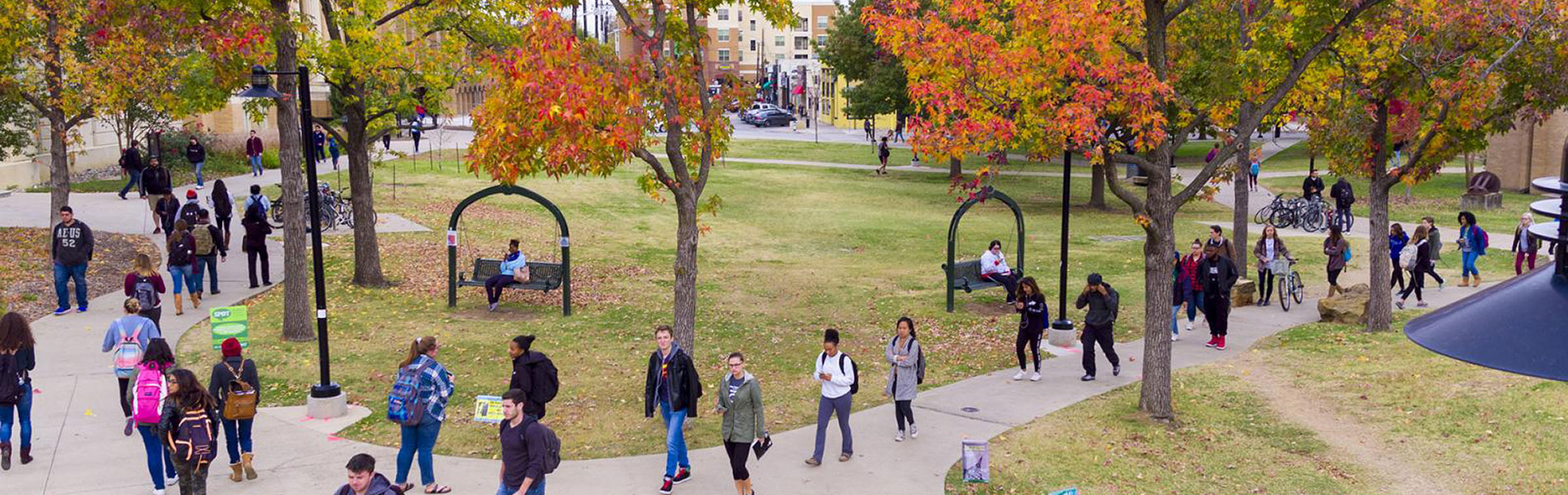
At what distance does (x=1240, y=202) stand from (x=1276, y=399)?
8540mm

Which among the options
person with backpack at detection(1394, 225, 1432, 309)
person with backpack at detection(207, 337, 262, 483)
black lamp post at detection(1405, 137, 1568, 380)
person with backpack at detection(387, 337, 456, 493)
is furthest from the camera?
person with backpack at detection(1394, 225, 1432, 309)

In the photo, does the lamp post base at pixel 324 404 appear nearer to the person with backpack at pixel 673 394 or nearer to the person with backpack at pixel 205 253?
the person with backpack at pixel 673 394

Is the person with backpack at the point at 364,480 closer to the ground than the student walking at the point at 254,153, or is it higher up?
closer to the ground

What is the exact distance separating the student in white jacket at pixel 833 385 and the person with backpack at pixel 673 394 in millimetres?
1153

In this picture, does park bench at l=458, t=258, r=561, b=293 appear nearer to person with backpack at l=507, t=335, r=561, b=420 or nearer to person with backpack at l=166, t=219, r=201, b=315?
person with backpack at l=166, t=219, r=201, b=315

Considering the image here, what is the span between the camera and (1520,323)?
3.40 meters

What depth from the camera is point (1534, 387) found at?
42.8 feet

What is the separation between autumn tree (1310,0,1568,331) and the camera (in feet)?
51.2

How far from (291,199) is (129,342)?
441 centimetres

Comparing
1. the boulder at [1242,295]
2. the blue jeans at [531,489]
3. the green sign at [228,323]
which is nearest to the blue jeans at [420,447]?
the blue jeans at [531,489]

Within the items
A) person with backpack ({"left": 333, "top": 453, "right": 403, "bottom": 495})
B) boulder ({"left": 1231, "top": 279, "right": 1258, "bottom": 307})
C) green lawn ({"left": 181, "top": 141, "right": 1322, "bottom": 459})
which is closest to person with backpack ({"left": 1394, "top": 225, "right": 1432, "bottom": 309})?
boulder ({"left": 1231, "top": 279, "right": 1258, "bottom": 307})

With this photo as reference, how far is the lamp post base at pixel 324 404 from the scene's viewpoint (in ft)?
42.3

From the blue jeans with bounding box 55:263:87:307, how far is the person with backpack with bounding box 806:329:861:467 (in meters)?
12.0

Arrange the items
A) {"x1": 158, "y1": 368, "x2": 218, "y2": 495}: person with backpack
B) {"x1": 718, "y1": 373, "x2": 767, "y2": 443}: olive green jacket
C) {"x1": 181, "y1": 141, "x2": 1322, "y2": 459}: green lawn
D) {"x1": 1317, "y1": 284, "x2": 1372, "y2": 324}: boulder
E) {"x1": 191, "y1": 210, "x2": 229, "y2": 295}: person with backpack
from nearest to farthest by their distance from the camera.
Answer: {"x1": 158, "y1": 368, "x2": 218, "y2": 495}: person with backpack → {"x1": 718, "y1": 373, "x2": 767, "y2": 443}: olive green jacket → {"x1": 181, "y1": 141, "x2": 1322, "y2": 459}: green lawn → {"x1": 1317, "y1": 284, "x2": 1372, "y2": 324}: boulder → {"x1": 191, "y1": 210, "x2": 229, "y2": 295}: person with backpack
